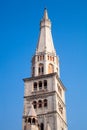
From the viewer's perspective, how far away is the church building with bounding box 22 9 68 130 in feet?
194

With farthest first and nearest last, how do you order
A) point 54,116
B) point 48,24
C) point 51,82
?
1. point 48,24
2. point 51,82
3. point 54,116

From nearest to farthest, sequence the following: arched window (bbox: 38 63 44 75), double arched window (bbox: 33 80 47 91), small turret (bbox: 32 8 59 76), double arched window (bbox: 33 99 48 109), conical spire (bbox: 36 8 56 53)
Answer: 1. double arched window (bbox: 33 99 48 109)
2. double arched window (bbox: 33 80 47 91)
3. arched window (bbox: 38 63 44 75)
4. small turret (bbox: 32 8 59 76)
5. conical spire (bbox: 36 8 56 53)

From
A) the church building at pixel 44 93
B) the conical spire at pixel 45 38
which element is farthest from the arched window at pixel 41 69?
the conical spire at pixel 45 38

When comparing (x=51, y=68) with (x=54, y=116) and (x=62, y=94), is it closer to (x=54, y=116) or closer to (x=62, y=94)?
(x=62, y=94)

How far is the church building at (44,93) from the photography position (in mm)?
59219

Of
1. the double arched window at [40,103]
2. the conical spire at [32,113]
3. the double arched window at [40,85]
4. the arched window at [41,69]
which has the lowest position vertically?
the conical spire at [32,113]

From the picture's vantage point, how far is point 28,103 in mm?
63156

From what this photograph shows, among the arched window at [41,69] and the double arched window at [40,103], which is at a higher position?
the arched window at [41,69]

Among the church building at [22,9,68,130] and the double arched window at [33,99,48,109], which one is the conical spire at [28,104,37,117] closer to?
the church building at [22,9,68,130]

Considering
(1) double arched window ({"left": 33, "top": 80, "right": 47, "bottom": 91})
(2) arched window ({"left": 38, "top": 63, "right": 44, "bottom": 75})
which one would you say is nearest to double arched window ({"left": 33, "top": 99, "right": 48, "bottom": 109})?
(1) double arched window ({"left": 33, "top": 80, "right": 47, "bottom": 91})

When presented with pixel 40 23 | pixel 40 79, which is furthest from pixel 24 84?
pixel 40 23

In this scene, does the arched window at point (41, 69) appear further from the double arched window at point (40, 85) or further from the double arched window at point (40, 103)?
the double arched window at point (40, 103)

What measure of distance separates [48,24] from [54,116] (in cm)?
2346

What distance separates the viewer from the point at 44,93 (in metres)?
63.2
